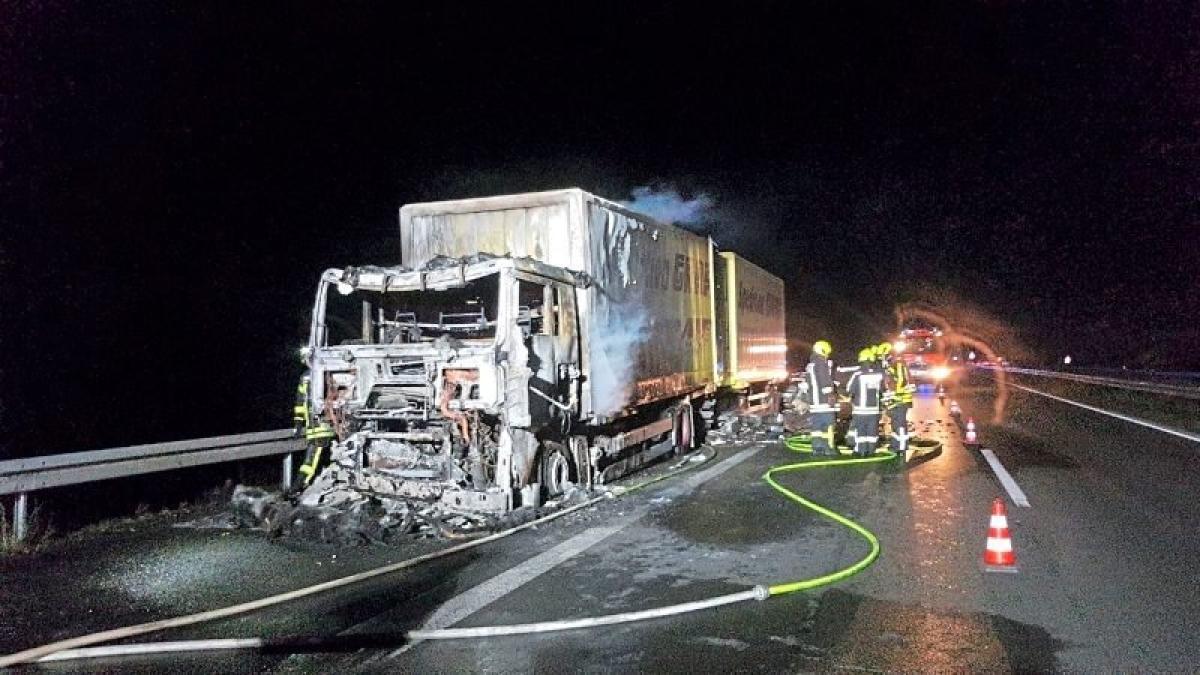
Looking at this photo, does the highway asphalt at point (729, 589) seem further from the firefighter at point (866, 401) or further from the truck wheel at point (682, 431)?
the truck wheel at point (682, 431)

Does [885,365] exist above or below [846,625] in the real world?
above

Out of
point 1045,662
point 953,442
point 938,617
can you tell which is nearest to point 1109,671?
point 1045,662

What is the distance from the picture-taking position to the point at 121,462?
8805 millimetres

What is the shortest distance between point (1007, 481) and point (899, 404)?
2.31 m

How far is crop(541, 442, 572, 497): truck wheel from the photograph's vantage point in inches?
381

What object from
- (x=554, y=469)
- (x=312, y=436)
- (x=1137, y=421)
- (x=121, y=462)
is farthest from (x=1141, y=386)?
(x=121, y=462)

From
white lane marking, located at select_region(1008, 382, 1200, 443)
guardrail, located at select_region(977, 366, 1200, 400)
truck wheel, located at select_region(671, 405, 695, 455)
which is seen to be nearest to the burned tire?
truck wheel, located at select_region(671, 405, 695, 455)

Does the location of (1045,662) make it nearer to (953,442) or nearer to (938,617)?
(938,617)

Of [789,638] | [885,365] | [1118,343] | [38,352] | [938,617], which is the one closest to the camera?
[789,638]

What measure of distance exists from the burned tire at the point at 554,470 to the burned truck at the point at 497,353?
2 cm

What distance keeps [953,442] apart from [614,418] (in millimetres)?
7289

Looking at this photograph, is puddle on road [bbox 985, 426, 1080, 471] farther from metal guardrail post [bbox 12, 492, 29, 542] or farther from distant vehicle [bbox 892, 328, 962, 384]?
distant vehicle [bbox 892, 328, 962, 384]

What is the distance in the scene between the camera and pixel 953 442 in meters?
15.5

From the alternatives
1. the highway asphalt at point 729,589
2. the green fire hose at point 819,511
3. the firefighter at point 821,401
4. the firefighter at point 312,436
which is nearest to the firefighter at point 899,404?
the green fire hose at point 819,511
